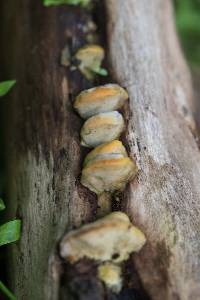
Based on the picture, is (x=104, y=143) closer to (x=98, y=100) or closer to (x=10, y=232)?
(x=98, y=100)

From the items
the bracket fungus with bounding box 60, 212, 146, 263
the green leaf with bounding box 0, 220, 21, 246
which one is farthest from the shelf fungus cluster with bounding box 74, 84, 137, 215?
the green leaf with bounding box 0, 220, 21, 246

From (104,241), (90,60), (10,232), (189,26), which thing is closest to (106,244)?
(104,241)

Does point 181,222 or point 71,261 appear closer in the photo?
point 71,261

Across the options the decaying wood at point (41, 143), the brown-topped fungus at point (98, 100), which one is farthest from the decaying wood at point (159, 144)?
the decaying wood at point (41, 143)

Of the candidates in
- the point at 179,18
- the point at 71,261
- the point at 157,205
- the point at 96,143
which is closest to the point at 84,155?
the point at 96,143

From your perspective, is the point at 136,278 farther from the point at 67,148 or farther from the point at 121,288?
the point at 67,148
